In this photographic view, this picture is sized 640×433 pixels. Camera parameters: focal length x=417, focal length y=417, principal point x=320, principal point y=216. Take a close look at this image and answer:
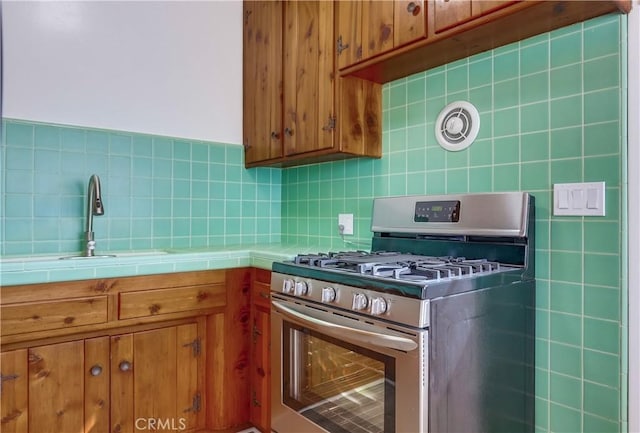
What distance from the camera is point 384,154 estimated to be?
205 centimetres

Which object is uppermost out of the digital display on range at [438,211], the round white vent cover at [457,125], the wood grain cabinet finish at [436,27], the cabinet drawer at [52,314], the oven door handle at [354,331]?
the wood grain cabinet finish at [436,27]

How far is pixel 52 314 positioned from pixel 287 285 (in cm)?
93

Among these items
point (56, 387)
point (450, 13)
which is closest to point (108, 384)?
point (56, 387)

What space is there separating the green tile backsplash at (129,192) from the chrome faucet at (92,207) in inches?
3.4

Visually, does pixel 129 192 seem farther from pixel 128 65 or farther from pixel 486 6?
pixel 486 6

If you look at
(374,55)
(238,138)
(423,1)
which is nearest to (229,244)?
(238,138)

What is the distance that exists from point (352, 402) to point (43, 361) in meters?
1.20

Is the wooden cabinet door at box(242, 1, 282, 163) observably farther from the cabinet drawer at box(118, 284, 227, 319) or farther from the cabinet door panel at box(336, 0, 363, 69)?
the cabinet drawer at box(118, 284, 227, 319)

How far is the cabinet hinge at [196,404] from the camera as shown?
197 centimetres

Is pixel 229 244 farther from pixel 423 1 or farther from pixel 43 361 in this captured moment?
pixel 423 1

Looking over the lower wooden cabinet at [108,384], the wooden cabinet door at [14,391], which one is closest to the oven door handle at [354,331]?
the lower wooden cabinet at [108,384]

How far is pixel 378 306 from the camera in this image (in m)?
1.16

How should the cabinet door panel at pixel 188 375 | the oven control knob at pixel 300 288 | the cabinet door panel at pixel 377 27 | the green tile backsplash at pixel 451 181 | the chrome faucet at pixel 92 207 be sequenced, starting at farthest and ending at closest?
the chrome faucet at pixel 92 207
the cabinet door panel at pixel 188 375
the cabinet door panel at pixel 377 27
the oven control knob at pixel 300 288
the green tile backsplash at pixel 451 181

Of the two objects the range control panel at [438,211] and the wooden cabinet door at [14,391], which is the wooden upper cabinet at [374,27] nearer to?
the range control panel at [438,211]
